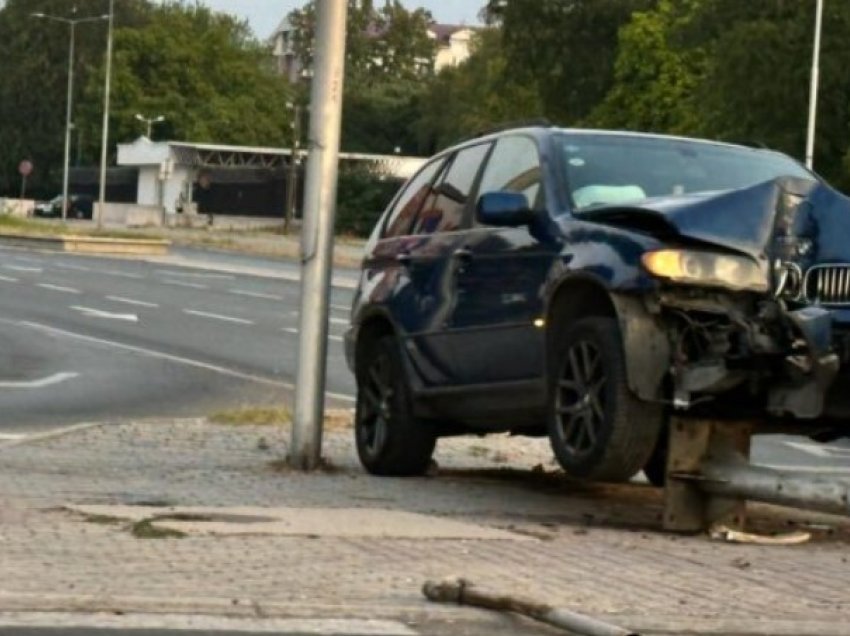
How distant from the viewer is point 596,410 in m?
9.70

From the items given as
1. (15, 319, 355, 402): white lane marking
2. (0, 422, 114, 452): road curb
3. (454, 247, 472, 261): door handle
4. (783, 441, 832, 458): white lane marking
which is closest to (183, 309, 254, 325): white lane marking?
(15, 319, 355, 402): white lane marking

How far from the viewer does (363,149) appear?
137m

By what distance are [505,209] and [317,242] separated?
7.89 ft

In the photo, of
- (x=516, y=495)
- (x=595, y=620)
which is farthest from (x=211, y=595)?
(x=516, y=495)

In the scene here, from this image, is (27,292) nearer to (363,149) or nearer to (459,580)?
(459,580)

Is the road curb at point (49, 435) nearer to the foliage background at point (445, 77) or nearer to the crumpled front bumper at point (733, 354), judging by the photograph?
the crumpled front bumper at point (733, 354)

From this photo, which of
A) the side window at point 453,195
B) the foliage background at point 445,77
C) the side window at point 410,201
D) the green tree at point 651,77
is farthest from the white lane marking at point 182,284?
the green tree at point 651,77

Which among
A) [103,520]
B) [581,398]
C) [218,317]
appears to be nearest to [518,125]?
[581,398]

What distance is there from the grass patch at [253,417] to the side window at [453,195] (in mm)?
4149

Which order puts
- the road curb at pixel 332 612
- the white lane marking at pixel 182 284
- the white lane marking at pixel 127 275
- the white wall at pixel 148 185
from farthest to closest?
the white wall at pixel 148 185 → the white lane marking at pixel 127 275 → the white lane marking at pixel 182 284 → the road curb at pixel 332 612

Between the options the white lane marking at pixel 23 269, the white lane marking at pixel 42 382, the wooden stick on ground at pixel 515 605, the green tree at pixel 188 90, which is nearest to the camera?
the wooden stick on ground at pixel 515 605

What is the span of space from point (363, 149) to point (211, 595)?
→ 427 ft

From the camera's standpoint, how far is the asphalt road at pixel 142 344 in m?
18.9

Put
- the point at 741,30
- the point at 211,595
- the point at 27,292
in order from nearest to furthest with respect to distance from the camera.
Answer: the point at 211,595
the point at 27,292
the point at 741,30
